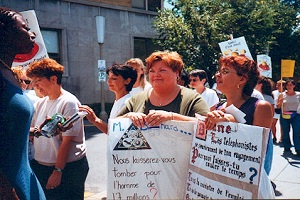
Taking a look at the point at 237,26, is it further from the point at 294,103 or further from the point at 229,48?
the point at 229,48

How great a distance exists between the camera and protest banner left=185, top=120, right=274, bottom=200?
6.35 ft

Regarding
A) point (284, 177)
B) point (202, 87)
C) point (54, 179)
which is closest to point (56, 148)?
point (54, 179)

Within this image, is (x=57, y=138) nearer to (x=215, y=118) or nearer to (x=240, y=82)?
(x=215, y=118)

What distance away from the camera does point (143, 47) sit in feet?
60.6

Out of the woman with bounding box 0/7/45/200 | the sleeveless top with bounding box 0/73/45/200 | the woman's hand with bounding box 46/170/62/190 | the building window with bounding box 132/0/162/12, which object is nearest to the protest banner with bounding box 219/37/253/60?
the woman's hand with bounding box 46/170/62/190

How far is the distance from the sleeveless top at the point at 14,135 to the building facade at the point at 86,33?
13046mm

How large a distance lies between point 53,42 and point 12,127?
14089 millimetres

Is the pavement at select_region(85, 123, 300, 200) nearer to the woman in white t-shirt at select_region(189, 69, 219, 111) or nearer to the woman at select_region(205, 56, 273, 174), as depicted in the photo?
the woman in white t-shirt at select_region(189, 69, 219, 111)

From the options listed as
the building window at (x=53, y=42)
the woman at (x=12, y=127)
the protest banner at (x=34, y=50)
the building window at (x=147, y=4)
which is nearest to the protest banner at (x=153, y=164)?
A: the woman at (x=12, y=127)

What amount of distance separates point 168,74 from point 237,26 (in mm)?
19839

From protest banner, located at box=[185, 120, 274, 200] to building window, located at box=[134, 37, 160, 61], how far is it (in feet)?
52.9

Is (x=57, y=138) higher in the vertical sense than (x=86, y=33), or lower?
lower

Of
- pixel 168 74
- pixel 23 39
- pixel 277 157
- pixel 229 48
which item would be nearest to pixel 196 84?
pixel 229 48

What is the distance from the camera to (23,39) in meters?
1.98
